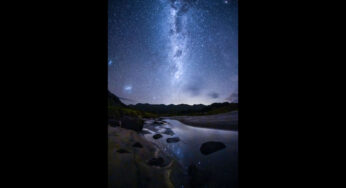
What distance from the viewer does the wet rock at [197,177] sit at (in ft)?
8.44

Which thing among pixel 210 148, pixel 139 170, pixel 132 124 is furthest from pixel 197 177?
pixel 132 124

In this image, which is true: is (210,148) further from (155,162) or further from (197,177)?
(155,162)

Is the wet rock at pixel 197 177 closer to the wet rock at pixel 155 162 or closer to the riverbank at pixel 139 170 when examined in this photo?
the riverbank at pixel 139 170

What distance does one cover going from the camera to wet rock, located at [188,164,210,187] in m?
2.57

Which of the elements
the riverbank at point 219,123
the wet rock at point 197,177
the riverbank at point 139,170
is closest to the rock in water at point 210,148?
the wet rock at point 197,177

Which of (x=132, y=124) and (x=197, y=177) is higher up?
(x=132, y=124)

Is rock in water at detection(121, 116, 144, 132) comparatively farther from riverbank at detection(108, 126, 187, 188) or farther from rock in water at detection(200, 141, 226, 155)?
rock in water at detection(200, 141, 226, 155)

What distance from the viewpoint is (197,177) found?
9.15ft

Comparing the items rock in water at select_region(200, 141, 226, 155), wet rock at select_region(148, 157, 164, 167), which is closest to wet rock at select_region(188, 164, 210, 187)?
wet rock at select_region(148, 157, 164, 167)
